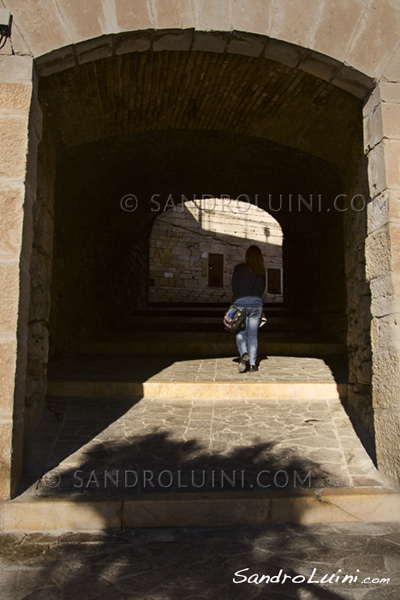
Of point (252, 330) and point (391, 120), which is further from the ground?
point (391, 120)

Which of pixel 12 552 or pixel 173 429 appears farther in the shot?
pixel 173 429

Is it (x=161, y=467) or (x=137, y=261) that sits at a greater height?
(x=137, y=261)

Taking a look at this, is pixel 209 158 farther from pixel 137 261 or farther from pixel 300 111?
pixel 137 261

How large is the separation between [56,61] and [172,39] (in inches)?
32.5

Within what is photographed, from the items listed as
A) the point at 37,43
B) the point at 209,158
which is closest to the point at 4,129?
the point at 37,43

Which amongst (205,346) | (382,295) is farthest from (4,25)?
(205,346)

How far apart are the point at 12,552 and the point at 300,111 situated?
3932 mm

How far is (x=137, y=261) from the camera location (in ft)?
36.4

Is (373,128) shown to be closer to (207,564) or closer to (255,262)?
(255,262)

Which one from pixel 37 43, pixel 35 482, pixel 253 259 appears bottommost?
pixel 35 482

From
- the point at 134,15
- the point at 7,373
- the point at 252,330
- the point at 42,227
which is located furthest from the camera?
the point at 252,330

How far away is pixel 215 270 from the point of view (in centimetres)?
1883

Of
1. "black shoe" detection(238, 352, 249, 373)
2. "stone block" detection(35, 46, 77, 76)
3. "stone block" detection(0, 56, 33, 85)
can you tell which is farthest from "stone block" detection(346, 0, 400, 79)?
"black shoe" detection(238, 352, 249, 373)

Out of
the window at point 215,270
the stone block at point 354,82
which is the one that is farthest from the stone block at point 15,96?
the window at point 215,270
